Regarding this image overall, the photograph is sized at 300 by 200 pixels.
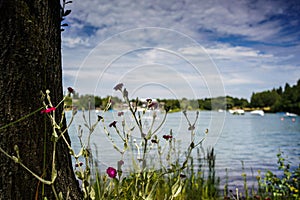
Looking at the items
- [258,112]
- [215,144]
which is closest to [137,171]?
[215,144]

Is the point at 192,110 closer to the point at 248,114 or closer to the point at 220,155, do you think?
the point at 220,155

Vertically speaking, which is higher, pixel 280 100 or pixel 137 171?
pixel 280 100

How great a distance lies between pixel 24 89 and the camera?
1.52 m

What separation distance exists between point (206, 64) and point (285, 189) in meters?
1.98

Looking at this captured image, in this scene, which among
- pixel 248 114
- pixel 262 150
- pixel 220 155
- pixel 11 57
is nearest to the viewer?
pixel 11 57

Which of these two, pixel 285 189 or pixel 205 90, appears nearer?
pixel 205 90

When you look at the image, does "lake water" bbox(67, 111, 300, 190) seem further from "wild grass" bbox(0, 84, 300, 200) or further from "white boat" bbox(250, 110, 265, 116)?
"white boat" bbox(250, 110, 265, 116)

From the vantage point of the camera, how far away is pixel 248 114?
979 inches

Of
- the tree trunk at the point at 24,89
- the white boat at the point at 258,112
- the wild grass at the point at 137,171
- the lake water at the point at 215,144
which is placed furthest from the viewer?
the white boat at the point at 258,112

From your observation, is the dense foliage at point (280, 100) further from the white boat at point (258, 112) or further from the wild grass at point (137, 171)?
the wild grass at point (137, 171)

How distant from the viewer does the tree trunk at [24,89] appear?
1.48 meters

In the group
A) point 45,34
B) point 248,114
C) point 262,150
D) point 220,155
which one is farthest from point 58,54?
point 248,114

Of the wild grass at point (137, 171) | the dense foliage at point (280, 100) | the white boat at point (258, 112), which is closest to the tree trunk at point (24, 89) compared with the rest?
the wild grass at point (137, 171)

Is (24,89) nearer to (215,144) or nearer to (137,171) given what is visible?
(137,171)
